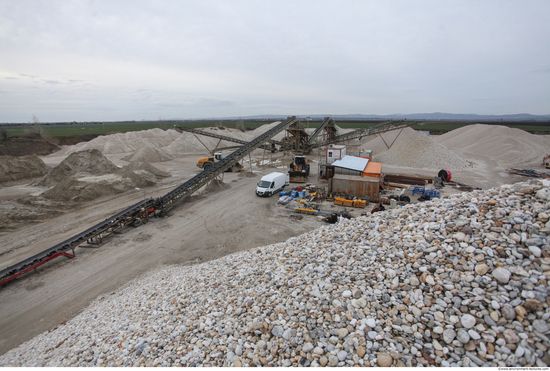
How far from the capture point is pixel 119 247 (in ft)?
44.6

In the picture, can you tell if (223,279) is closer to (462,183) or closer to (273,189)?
(273,189)

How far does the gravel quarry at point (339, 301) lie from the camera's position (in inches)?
179

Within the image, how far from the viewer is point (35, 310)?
30.7 ft

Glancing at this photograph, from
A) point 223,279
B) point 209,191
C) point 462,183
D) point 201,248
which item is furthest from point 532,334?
A: point 462,183

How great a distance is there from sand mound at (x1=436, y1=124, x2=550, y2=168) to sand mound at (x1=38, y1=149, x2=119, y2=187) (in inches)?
2087

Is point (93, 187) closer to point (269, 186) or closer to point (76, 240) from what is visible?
point (76, 240)

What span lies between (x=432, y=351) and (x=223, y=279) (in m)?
5.84

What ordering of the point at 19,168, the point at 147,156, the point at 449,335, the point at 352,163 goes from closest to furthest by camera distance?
the point at 449,335 < the point at 352,163 < the point at 19,168 < the point at 147,156

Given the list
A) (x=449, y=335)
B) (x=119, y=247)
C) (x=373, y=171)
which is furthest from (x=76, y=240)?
(x=373, y=171)

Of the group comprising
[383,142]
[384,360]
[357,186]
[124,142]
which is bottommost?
[384,360]

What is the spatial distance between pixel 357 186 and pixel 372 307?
15840mm

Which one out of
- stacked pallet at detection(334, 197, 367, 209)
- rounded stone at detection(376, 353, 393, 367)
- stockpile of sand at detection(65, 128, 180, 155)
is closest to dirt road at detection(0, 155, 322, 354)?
stacked pallet at detection(334, 197, 367, 209)

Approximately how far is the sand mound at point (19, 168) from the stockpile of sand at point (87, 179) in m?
4.87

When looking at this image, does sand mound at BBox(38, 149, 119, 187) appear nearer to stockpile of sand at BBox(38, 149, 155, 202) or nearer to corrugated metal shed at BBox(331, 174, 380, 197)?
stockpile of sand at BBox(38, 149, 155, 202)
